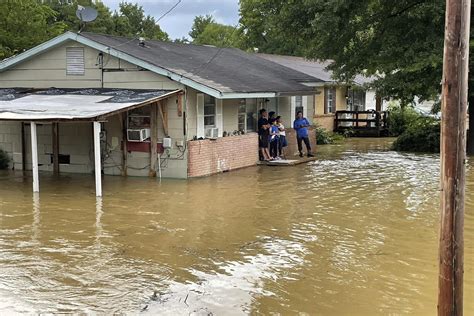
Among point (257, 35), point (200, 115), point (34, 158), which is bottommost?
point (34, 158)

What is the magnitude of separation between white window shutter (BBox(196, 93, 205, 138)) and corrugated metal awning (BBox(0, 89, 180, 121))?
1.05 meters

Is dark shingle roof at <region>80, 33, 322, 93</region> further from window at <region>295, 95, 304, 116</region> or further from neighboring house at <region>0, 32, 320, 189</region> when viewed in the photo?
window at <region>295, 95, 304, 116</region>

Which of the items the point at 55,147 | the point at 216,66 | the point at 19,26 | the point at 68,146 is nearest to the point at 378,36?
the point at 216,66

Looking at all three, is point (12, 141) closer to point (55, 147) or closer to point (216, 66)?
point (55, 147)

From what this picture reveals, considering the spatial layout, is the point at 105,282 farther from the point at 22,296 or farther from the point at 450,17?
the point at 450,17

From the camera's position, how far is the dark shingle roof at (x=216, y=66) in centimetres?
1664

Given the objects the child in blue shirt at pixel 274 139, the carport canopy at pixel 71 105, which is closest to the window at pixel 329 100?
the child in blue shirt at pixel 274 139

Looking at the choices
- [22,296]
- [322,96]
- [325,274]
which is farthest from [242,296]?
[322,96]

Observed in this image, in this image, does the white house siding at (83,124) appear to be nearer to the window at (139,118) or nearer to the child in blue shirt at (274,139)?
the window at (139,118)

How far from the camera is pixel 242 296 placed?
7.35 metres

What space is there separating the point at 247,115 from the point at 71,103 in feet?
22.3

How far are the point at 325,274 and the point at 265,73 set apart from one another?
594 inches

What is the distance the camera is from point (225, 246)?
9633 mm

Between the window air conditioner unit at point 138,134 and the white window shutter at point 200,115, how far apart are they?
1.42 m
